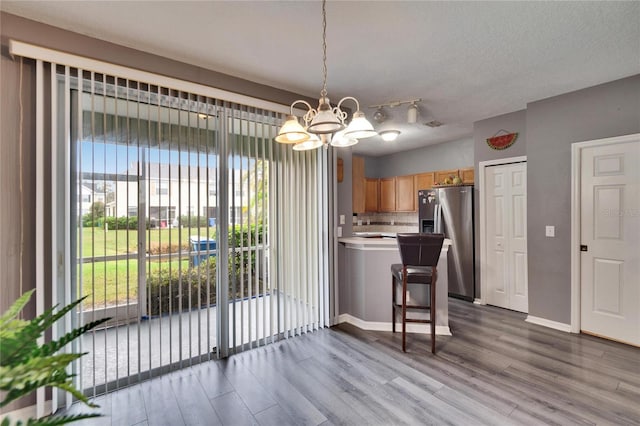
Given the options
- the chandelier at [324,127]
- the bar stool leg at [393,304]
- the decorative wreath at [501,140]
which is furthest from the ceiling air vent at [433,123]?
the chandelier at [324,127]

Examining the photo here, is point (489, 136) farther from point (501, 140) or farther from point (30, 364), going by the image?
point (30, 364)

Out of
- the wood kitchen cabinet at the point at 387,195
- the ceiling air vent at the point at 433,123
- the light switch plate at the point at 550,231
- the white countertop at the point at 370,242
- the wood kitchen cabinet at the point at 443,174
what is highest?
the ceiling air vent at the point at 433,123

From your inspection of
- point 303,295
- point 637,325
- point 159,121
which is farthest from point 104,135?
point 637,325

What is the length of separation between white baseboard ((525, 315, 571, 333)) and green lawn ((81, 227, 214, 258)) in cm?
390

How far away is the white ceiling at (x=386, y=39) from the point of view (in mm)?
1863

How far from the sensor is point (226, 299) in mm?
2686

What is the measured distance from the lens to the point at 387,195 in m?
6.16

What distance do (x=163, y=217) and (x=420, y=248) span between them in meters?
2.29

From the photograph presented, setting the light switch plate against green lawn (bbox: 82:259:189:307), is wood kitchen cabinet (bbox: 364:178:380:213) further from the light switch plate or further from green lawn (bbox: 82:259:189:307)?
green lawn (bbox: 82:259:189:307)

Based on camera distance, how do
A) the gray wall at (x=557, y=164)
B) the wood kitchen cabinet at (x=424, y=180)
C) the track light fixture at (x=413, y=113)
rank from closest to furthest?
the gray wall at (x=557, y=164) < the track light fixture at (x=413, y=113) < the wood kitchen cabinet at (x=424, y=180)

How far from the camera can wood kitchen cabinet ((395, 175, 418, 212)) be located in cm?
561

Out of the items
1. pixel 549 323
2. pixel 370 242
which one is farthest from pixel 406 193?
pixel 549 323

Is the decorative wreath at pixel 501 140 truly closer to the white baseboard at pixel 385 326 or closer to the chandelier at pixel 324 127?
the white baseboard at pixel 385 326

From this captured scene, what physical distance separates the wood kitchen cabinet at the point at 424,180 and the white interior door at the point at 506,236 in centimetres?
126
